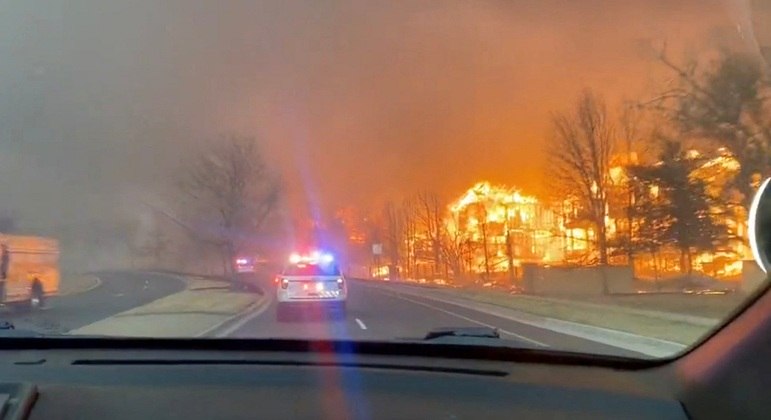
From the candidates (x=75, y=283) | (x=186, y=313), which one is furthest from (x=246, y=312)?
(x=75, y=283)

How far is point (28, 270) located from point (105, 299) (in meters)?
0.77

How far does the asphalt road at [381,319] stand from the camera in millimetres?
6150

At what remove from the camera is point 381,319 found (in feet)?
24.4

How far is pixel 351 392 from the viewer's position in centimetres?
346

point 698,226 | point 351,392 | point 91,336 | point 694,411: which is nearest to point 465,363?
point 351,392

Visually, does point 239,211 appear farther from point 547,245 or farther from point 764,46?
point 764,46

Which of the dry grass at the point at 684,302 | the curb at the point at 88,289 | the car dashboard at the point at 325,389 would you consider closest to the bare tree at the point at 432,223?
the dry grass at the point at 684,302

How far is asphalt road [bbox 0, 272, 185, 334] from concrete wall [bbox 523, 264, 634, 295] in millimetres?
2854

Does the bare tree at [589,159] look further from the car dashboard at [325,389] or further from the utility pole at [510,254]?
the car dashboard at [325,389]

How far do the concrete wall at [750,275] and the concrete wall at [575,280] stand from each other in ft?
5.78

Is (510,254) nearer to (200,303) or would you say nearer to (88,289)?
(200,303)

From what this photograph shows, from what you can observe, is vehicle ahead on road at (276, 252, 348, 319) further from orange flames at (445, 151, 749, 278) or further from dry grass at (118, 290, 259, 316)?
orange flames at (445, 151, 749, 278)

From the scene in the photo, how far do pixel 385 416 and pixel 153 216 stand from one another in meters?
3.93

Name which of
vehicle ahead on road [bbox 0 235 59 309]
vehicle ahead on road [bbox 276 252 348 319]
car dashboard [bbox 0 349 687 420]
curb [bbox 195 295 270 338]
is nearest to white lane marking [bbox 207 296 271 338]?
curb [bbox 195 295 270 338]
